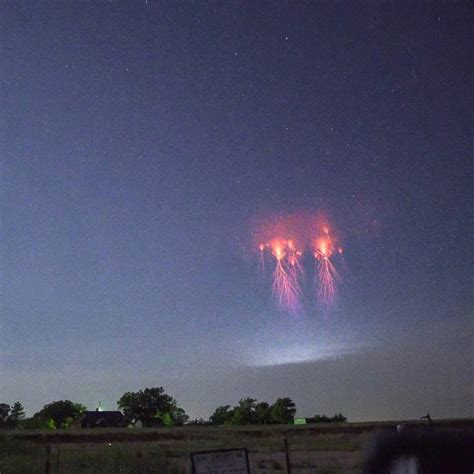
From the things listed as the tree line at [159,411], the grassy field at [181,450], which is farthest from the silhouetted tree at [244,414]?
the grassy field at [181,450]

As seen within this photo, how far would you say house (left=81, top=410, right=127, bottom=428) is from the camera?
8962cm

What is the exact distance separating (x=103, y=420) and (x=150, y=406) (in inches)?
1277

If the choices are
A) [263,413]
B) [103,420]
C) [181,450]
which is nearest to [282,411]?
[263,413]

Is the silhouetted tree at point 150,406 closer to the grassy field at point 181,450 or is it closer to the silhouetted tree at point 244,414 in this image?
the silhouetted tree at point 244,414

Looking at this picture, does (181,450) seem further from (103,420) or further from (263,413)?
(263,413)

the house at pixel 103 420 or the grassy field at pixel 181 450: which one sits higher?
the house at pixel 103 420

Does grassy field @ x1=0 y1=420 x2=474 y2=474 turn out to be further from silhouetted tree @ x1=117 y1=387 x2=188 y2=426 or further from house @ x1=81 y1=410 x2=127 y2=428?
silhouetted tree @ x1=117 y1=387 x2=188 y2=426

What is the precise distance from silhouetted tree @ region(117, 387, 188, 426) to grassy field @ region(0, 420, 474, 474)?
80801 mm

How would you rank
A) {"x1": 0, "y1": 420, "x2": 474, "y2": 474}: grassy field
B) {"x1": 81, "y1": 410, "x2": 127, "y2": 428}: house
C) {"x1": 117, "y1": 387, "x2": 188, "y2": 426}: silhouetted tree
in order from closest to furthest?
{"x1": 0, "y1": 420, "x2": 474, "y2": 474}: grassy field → {"x1": 81, "y1": 410, "x2": 127, "y2": 428}: house → {"x1": 117, "y1": 387, "x2": 188, "y2": 426}: silhouetted tree

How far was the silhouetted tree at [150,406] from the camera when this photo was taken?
12075 centimetres

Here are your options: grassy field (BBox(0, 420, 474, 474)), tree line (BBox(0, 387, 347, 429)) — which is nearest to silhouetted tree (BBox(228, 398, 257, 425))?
tree line (BBox(0, 387, 347, 429))

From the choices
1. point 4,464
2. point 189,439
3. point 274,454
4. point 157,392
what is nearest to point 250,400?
point 157,392

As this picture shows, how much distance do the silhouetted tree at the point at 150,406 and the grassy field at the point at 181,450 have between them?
80.8 meters

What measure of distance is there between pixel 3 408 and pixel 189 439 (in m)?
105
